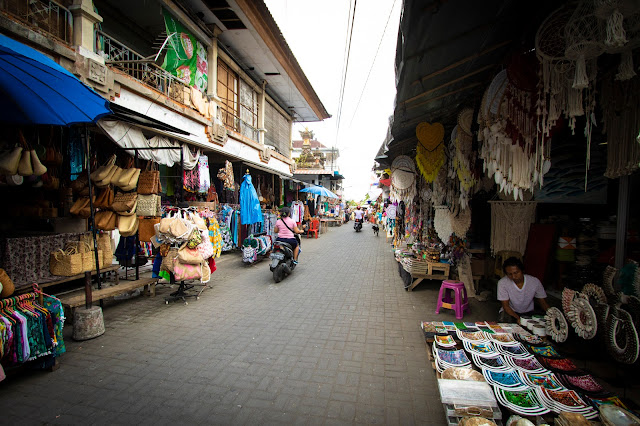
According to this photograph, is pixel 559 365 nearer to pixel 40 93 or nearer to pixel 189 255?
pixel 189 255

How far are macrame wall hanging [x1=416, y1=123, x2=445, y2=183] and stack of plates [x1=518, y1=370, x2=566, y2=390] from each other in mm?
3278

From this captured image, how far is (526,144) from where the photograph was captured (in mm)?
2740

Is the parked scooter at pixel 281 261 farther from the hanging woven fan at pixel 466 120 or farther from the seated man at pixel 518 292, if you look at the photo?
the hanging woven fan at pixel 466 120

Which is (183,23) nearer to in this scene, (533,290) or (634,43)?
(634,43)

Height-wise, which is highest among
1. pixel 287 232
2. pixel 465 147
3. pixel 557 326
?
pixel 465 147

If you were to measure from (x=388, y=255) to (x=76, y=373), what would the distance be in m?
9.36

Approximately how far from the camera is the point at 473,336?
332cm

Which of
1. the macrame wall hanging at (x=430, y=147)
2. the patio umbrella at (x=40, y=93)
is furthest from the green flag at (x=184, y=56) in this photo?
the macrame wall hanging at (x=430, y=147)

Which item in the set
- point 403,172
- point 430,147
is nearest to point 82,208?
point 430,147

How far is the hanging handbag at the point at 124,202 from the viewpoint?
4.71m

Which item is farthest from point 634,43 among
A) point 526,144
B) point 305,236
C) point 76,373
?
point 305,236

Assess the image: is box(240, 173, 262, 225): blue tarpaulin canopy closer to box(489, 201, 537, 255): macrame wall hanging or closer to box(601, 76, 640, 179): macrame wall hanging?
box(489, 201, 537, 255): macrame wall hanging

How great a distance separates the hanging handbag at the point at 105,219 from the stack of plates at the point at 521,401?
5.64m

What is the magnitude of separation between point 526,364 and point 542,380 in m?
0.24
